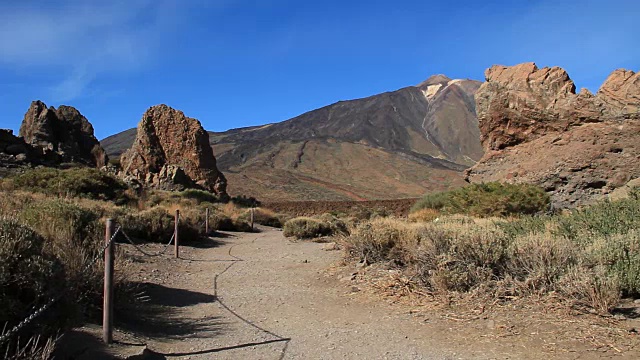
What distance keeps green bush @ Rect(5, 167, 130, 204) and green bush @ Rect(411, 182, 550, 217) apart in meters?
14.5

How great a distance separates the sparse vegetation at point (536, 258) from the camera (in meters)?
6.25

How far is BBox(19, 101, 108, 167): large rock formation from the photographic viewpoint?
3703 cm

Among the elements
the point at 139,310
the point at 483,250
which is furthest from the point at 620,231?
the point at 139,310

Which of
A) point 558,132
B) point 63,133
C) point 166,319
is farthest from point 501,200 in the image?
point 63,133

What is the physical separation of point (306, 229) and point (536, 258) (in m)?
12.3

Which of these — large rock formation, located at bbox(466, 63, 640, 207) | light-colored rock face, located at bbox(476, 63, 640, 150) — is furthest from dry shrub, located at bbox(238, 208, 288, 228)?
light-colored rock face, located at bbox(476, 63, 640, 150)

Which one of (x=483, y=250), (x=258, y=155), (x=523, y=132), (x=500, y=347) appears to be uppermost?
(x=258, y=155)

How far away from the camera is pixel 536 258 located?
23.0ft

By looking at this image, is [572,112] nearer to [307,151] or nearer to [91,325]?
[91,325]

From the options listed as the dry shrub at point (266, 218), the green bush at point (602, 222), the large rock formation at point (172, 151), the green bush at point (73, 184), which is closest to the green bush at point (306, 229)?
the green bush at point (73, 184)

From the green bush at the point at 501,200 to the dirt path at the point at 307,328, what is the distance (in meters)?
7.67

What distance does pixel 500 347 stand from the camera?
543cm

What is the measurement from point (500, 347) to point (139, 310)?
468 cm

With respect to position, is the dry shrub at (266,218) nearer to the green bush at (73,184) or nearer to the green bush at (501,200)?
the green bush at (73,184)
